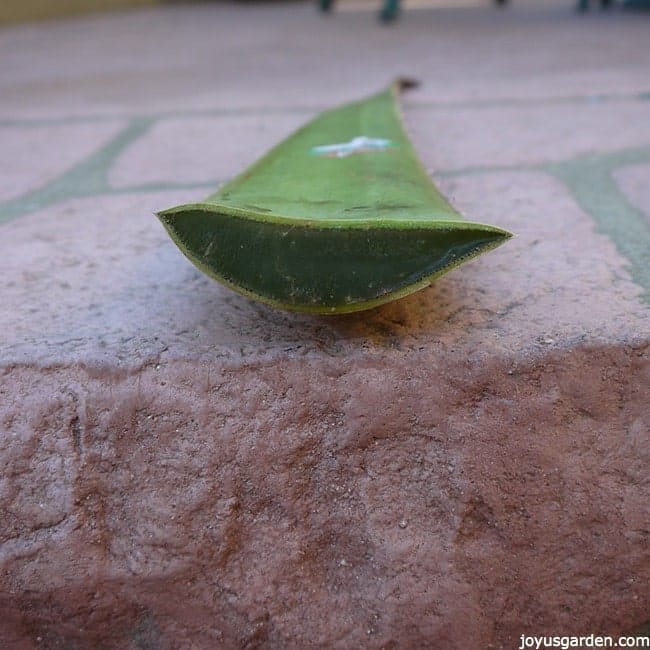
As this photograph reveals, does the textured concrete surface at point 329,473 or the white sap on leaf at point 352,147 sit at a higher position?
the white sap on leaf at point 352,147

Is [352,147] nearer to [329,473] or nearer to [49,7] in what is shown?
[329,473]

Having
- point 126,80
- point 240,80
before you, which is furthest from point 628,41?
point 126,80

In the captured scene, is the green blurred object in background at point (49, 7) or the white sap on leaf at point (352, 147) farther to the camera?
the green blurred object in background at point (49, 7)

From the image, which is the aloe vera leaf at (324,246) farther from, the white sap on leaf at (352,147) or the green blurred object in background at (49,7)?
the green blurred object in background at (49,7)

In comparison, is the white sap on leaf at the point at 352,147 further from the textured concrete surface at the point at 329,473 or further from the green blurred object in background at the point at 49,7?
the green blurred object in background at the point at 49,7

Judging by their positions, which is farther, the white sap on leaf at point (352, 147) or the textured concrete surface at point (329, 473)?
the white sap on leaf at point (352, 147)

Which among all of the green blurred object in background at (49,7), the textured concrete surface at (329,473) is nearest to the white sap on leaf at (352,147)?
the textured concrete surface at (329,473)

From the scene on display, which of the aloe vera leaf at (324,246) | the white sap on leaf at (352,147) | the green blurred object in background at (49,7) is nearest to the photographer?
the aloe vera leaf at (324,246)

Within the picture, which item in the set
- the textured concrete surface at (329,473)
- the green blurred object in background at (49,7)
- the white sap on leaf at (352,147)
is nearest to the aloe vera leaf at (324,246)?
the textured concrete surface at (329,473)

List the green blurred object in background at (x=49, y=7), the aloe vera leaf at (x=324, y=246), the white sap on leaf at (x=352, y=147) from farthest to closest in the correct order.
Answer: the green blurred object in background at (x=49, y=7), the white sap on leaf at (x=352, y=147), the aloe vera leaf at (x=324, y=246)

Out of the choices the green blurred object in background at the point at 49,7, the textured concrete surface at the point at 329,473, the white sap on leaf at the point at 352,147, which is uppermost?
the white sap on leaf at the point at 352,147

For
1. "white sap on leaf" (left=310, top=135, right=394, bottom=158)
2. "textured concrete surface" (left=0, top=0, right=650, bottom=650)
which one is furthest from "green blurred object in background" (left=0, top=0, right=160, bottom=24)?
"textured concrete surface" (left=0, top=0, right=650, bottom=650)

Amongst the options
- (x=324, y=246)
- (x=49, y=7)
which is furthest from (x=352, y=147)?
(x=49, y=7)
